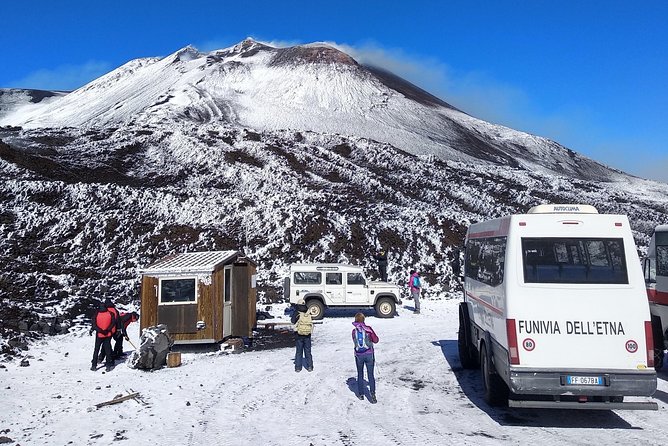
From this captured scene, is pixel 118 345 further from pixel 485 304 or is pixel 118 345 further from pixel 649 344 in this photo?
pixel 649 344

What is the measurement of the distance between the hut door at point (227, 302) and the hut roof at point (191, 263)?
45 centimetres

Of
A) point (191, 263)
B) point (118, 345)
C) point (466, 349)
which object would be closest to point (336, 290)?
point (191, 263)

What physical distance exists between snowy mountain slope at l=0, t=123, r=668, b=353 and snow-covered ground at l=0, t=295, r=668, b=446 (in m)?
4.91

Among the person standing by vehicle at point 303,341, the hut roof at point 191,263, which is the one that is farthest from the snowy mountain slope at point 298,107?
the person standing by vehicle at point 303,341

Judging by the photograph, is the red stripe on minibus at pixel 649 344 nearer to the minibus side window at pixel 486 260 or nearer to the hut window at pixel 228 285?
the minibus side window at pixel 486 260

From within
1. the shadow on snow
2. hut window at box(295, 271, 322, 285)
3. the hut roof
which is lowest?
the shadow on snow

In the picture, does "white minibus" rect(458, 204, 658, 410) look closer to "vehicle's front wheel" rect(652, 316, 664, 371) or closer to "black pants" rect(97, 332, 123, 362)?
"vehicle's front wheel" rect(652, 316, 664, 371)

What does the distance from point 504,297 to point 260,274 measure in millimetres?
20206

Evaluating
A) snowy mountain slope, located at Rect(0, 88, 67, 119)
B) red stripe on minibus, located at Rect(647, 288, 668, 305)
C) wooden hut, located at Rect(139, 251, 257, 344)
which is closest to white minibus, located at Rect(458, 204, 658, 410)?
red stripe on minibus, located at Rect(647, 288, 668, 305)

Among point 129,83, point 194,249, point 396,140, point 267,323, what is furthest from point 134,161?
point 129,83

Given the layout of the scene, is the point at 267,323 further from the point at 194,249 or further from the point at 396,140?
the point at 396,140

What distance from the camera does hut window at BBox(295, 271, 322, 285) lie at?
70.2ft

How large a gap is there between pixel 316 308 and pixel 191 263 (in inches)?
275

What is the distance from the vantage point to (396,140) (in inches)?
2415
